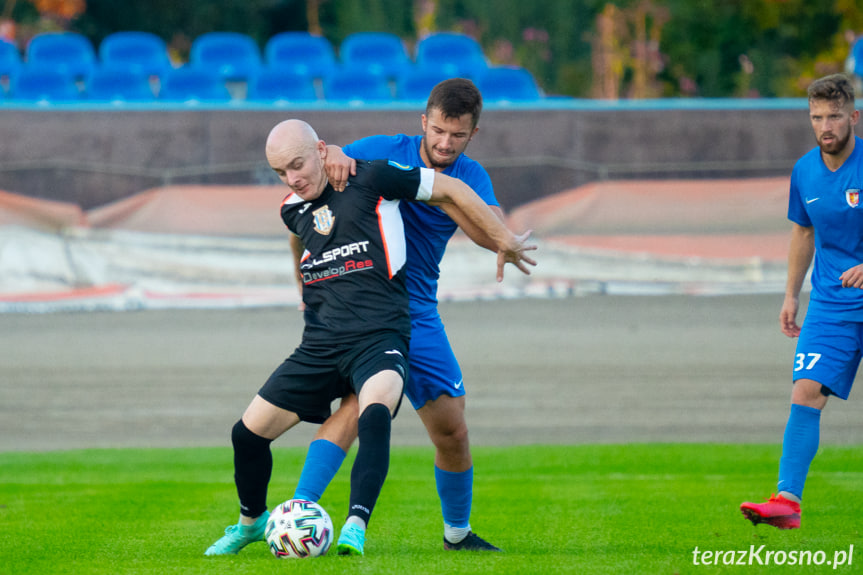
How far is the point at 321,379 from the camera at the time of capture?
461cm

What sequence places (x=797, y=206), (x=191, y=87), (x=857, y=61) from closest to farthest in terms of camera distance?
(x=797, y=206), (x=857, y=61), (x=191, y=87)

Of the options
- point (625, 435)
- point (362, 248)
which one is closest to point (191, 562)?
point (362, 248)

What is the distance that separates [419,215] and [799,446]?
2135 millimetres

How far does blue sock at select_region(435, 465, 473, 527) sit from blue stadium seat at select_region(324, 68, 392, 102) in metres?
11.1

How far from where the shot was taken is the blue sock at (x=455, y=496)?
5.19 metres

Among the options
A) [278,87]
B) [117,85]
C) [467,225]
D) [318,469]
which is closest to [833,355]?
[467,225]

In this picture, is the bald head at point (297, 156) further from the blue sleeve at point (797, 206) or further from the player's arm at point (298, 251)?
the blue sleeve at point (797, 206)

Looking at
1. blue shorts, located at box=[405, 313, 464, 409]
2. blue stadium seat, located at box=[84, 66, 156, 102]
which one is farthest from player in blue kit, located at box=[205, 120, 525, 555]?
blue stadium seat, located at box=[84, 66, 156, 102]

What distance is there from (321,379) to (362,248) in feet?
1.83

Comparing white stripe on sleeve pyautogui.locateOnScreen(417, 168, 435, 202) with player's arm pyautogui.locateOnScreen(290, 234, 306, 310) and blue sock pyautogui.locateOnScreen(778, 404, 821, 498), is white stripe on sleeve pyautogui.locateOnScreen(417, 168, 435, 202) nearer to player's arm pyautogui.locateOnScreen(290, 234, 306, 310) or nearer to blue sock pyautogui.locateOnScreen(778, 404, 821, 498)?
player's arm pyautogui.locateOnScreen(290, 234, 306, 310)

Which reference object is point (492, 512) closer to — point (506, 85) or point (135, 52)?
point (506, 85)

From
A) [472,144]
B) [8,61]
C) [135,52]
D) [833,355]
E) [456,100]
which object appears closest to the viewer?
[456,100]

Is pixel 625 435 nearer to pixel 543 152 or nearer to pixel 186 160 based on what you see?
pixel 543 152

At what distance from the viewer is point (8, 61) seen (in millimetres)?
17250
